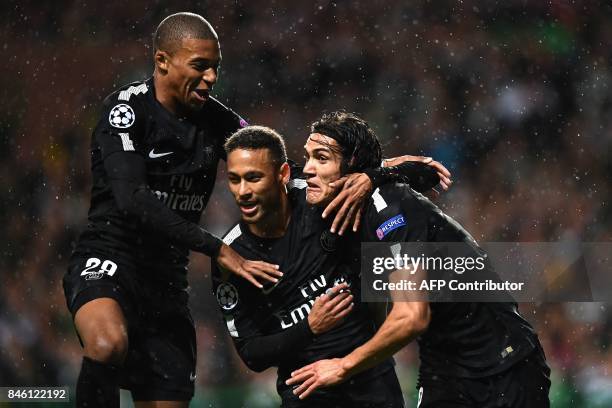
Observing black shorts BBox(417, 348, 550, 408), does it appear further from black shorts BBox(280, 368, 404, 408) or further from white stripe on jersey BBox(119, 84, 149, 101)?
white stripe on jersey BBox(119, 84, 149, 101)

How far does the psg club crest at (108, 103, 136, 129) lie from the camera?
3.99 metres

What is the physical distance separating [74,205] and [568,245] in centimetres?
445

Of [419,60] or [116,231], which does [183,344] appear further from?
[419,60]

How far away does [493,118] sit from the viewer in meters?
8.66

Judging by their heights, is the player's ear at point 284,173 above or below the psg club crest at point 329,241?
above

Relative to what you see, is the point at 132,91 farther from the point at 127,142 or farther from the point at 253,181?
the point at 253,181

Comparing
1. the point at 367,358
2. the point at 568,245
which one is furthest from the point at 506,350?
the point at 568,245

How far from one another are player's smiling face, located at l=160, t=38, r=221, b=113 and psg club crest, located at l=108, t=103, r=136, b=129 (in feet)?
0.73

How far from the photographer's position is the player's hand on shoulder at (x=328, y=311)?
143 inches

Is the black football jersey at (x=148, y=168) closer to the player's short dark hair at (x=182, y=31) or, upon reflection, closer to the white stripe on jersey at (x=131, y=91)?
the white stripe on jersey at (x=131, y=91)

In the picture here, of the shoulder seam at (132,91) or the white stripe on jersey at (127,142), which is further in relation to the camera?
the shoulder seam at (132,91)

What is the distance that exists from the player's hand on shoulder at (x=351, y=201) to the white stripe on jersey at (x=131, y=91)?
110 cm

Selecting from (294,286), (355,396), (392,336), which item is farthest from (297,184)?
(392,336)

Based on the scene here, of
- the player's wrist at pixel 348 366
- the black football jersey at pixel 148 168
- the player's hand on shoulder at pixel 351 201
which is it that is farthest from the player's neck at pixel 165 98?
the player's wrist at pixel 348 366
